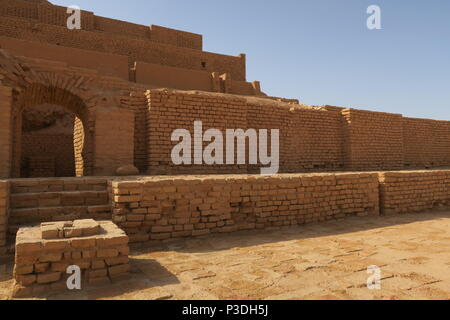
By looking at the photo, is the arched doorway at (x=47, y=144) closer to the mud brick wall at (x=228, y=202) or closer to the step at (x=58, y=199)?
the step at (x=58, y=199)

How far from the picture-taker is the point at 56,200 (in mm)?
4875

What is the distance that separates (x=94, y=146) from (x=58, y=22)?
17148mm

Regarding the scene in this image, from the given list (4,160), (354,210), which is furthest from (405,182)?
(4,160)

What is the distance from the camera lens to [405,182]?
7.94m

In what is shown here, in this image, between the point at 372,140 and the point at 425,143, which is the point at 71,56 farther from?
the point at 425,143

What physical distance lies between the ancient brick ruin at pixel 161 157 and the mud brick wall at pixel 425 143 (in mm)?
73

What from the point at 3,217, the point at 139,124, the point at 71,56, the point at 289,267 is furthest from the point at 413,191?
the point at 71,56

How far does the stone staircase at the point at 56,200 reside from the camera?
4527 millimetres

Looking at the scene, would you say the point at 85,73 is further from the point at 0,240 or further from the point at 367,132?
the point at 367,132

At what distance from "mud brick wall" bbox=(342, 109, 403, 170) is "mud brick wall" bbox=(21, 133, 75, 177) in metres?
13.2

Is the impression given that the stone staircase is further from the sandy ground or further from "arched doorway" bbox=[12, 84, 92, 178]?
"arched doorway" bbox=[12, 84, 92, 178]

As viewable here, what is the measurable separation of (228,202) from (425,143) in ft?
47.7

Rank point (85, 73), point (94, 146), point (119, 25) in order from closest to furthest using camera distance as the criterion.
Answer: point (94, 146) < point (85, 73) < point (119, 25)

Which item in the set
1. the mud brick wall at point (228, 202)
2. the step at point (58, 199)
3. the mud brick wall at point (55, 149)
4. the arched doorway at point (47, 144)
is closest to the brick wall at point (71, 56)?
the arched doorway at point (47, 144)
